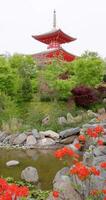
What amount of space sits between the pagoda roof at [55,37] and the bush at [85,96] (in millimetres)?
15308

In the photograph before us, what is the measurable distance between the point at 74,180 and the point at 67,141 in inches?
338

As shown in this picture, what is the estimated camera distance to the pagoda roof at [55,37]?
3384cm

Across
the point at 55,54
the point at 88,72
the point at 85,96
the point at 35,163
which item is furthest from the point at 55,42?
the point at 35,163

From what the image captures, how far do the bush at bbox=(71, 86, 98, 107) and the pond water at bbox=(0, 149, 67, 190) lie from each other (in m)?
5.55

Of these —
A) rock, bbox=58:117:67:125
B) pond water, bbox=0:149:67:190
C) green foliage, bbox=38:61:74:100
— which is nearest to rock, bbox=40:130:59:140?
rock, bbox=58:117:67:125

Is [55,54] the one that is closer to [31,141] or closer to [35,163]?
[31,141]

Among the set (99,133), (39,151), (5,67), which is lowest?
(39,151)

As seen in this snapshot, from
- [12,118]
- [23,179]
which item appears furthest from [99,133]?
[12,118]

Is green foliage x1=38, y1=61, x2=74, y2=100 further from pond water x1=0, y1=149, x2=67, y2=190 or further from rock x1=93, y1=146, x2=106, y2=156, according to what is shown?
rock x1=93, y1=146, x2=106, y2=156

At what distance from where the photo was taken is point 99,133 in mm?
5891

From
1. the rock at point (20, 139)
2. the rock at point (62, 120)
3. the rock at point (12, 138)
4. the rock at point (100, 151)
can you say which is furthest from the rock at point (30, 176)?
the rock at point (62, 120)

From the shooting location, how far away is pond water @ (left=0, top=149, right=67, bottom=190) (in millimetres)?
9562

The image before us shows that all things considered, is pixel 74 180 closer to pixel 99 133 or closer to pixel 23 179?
pixel 99 133

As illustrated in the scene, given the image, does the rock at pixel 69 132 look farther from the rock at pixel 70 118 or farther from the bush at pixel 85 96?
the bush at pixel 85 96
